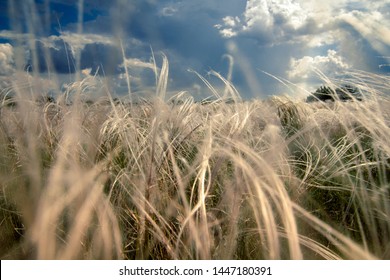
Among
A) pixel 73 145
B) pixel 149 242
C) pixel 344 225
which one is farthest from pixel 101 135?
pixel 344 225

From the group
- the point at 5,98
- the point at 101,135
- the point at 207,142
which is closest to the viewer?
the point at 207,142

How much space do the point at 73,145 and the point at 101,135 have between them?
312mm

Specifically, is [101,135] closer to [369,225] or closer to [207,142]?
[207,142]

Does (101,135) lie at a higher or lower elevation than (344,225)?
higher

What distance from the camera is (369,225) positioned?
1.46 meters
